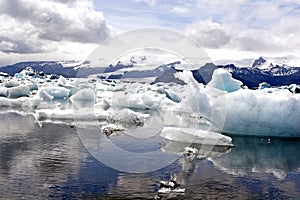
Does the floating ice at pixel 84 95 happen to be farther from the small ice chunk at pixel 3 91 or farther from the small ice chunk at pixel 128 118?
the small ice chunk at pixel 128 118

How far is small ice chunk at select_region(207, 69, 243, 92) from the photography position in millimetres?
25641

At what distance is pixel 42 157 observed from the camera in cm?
1477

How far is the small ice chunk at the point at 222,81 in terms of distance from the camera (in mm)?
25641

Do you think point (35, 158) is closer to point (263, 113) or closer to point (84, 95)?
point (263, 113)

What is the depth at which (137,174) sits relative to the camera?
1308 centimetres

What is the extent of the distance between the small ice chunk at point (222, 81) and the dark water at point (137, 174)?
258 inches

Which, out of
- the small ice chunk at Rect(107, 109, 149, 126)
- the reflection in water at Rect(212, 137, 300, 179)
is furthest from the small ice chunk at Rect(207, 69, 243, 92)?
the reflection in water at Rect(212, 137, 300, 179)

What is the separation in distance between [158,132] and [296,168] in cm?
884

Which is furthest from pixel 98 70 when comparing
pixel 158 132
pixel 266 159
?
pixel 266 159

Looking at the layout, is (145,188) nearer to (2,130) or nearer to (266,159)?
(266,159)

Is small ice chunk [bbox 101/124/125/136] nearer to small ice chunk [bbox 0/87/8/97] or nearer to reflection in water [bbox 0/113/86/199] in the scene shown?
reflection in water [bbox 0/113/86/199]

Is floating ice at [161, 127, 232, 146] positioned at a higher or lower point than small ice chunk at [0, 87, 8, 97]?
lower

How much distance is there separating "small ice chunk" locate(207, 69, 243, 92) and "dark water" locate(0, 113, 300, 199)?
258 inches

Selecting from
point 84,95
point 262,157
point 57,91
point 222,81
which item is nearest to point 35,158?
point 262,157
